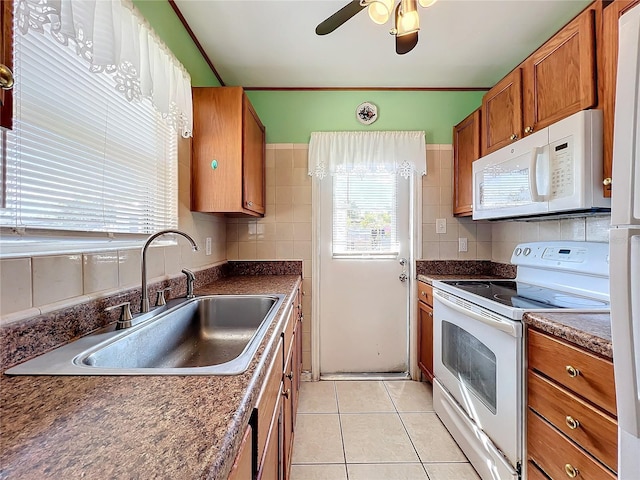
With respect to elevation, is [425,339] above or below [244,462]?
below

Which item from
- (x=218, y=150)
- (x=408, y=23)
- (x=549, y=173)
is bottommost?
(x=549, y=173)

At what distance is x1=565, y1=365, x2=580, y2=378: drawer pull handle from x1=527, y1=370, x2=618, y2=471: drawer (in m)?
0.07

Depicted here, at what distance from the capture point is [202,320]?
1.55 m

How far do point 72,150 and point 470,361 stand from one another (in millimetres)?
2021

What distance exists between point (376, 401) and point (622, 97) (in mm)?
2200

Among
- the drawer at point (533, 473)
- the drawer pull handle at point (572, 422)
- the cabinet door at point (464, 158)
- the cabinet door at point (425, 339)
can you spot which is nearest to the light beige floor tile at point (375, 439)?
the cabinet door at point (425, 339)

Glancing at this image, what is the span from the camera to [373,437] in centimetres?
184

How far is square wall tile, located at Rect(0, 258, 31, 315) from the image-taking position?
73 centimetres

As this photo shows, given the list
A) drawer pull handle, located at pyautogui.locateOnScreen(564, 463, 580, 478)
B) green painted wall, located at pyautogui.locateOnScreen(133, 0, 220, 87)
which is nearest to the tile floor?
drawer pull handle, located at pyautogui.locateOnScreen(564, 463, 580, 478)

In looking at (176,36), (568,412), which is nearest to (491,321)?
(568,412)

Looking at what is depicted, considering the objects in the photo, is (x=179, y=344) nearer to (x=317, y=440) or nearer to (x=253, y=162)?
(x=317, y=440)

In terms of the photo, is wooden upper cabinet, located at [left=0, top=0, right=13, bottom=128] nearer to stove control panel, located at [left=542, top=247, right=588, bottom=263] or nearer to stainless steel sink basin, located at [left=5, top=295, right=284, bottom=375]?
stainless steel sink basin, located at [left=5, top=295, right=284, bottom=375]

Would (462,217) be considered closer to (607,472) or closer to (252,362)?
(607,472)

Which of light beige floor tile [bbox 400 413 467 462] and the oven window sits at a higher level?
the oven window
